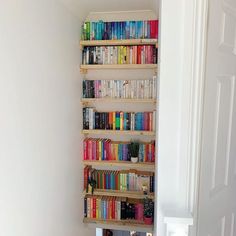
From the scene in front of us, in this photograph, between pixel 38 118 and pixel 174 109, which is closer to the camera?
pixel 174 109

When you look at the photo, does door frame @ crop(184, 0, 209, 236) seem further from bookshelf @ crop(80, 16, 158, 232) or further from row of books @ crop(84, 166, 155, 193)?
row of books @ crop(84, 166, 155, 193)

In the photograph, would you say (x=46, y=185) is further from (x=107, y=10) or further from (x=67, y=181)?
(x=107, y=10)

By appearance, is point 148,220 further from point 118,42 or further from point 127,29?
point 127,29

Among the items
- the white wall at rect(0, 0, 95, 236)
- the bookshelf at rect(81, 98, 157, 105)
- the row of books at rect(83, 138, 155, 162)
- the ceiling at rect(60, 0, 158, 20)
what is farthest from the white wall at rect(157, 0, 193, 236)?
the row of books at rect(83, 138, 155, 162)

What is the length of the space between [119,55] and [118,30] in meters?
0.24

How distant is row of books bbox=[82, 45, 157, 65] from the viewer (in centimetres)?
234

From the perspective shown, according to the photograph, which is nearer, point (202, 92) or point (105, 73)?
point (202, 92)

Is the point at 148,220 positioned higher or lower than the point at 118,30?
lower

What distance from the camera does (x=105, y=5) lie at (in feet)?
7.17

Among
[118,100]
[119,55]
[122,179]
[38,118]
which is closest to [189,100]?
[38,118]

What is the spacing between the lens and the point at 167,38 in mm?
932

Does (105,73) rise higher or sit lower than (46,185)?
higher

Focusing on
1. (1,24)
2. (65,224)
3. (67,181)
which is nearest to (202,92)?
(1,24)

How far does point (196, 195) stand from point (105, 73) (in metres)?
1.75
